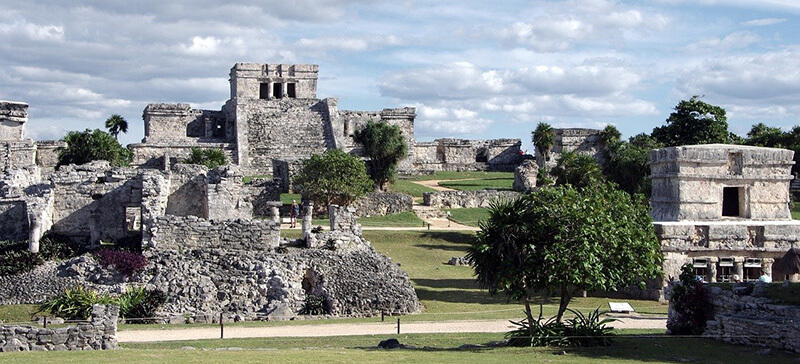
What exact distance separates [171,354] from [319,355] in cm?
255

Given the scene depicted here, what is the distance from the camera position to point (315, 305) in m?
26.5

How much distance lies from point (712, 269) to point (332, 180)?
56.9ft

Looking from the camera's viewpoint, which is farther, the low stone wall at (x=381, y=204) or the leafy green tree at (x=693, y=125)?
the leafy green tree at (x=693, y=125)

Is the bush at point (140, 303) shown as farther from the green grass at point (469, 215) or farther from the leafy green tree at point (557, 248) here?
the green grass at point (469, 215)

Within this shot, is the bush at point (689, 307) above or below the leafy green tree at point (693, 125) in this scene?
below

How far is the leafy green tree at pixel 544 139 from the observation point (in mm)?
67938

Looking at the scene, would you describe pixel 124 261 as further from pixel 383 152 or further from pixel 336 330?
pixel 383 152

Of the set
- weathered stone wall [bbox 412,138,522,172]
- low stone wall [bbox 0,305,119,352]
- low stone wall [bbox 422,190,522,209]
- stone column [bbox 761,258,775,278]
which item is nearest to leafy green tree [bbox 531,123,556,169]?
weathered stone wall [bbox 412,138,522,172]

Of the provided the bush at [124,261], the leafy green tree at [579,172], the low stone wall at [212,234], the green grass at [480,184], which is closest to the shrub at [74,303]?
the bush at [124,261]

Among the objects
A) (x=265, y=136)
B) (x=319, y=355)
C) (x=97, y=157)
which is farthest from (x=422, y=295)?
(x=265, y=136)

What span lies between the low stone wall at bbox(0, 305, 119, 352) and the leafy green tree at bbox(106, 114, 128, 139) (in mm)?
49135

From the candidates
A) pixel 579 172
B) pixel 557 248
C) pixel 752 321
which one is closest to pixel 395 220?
pixel 579 172

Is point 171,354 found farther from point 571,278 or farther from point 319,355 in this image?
point 571,278

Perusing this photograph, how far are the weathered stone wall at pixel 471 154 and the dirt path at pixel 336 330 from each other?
49.0 m
